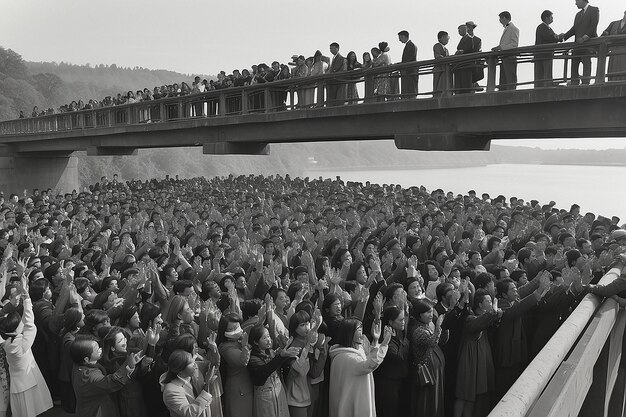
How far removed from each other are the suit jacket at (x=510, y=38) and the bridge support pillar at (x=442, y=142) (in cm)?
232

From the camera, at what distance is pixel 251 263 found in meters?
8.76

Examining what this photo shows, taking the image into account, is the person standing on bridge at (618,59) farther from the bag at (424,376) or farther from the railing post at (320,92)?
the railing post at (320,92)

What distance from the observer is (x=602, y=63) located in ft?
31.3

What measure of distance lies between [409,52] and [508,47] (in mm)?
2344

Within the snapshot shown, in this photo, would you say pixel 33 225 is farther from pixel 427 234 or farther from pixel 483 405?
pixel 483 405

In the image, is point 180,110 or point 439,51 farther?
point 180,110

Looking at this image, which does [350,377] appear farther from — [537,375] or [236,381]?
[537,375]

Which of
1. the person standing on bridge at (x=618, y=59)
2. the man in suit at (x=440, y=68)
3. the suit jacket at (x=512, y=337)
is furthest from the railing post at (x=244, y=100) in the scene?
the suit jacket at (x=512, y=337)

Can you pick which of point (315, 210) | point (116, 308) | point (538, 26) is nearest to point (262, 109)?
point (315, 210)

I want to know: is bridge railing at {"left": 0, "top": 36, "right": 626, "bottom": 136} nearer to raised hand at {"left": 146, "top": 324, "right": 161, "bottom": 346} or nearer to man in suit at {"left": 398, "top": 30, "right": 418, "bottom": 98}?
man in suit at {"left": 398, "top": 30, "right": 418, "bottom": 98}

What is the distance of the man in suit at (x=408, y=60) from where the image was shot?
500 inches

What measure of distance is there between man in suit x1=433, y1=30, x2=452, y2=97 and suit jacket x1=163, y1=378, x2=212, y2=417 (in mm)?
9192

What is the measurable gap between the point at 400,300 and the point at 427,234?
5.56 meters

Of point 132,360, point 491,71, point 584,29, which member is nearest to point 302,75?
point 491,71
